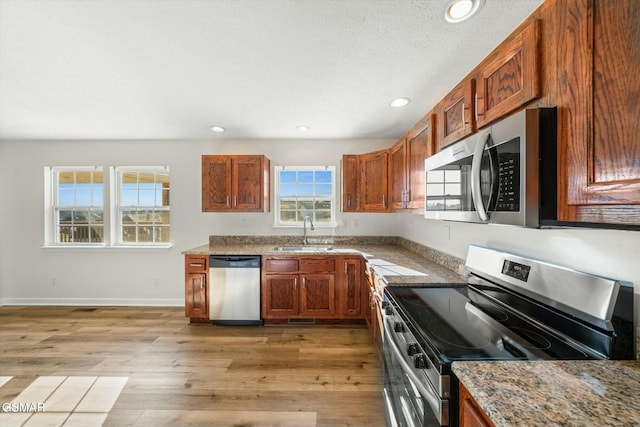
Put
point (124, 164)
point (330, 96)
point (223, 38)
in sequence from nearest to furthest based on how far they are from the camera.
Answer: point (223, 38) < point (330, 96) < point (124, 164)

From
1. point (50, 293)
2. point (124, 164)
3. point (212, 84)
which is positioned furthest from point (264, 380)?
point (50, 293)

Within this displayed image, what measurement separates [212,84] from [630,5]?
7.32 feet

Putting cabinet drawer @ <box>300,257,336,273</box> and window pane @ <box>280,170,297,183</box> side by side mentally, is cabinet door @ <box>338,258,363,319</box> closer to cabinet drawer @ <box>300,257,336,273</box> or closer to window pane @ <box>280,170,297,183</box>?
cabinet drawer @ <box>300,257,336,273</box>

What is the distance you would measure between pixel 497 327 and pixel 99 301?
481 cm

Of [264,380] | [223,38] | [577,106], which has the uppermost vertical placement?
[223,38]

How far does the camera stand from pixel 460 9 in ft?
4.20

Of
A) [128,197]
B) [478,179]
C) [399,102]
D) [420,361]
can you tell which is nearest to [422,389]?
[420,361]

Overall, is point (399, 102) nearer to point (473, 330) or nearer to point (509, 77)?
point (509, 77)

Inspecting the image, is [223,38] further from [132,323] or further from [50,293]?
[50,293]

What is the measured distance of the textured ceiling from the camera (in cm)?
133

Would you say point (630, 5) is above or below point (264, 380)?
above

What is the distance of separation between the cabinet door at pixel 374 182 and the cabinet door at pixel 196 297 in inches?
85.9

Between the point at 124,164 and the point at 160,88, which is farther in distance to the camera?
the point at 124,164

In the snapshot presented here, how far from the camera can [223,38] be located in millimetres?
1525
